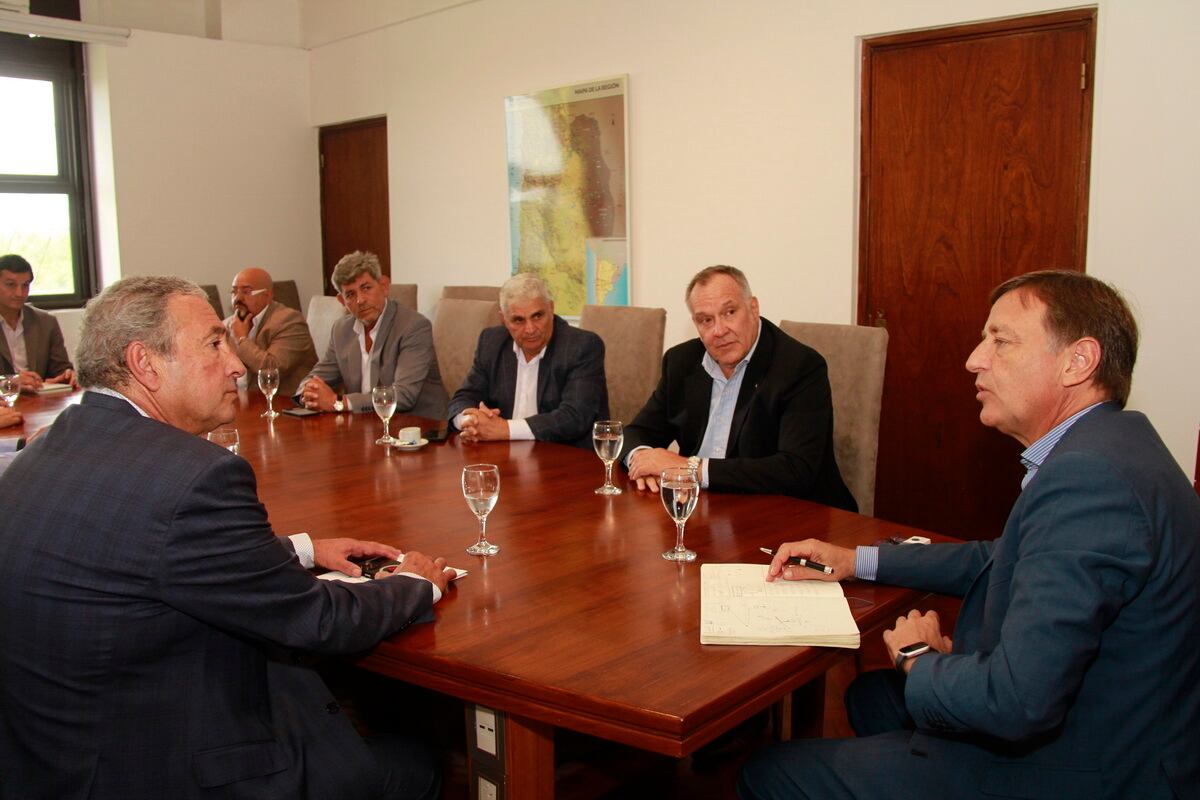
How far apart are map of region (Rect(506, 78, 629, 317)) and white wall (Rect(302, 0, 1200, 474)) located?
0.10 meters

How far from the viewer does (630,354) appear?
395cm

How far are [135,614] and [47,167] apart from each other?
6.43 m

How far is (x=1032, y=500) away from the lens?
1363 mm

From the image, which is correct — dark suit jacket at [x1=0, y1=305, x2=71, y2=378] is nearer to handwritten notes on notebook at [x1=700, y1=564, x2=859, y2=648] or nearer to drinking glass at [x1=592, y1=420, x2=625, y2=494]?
drinking glass at [x1=592, y1=420, x2=625, y2=494]

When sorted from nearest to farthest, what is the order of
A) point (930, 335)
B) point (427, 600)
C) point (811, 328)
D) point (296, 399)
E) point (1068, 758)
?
point (1068, 758) < point (427, 600) < point (811, 328) < point (296, 399) < point (930, 335)

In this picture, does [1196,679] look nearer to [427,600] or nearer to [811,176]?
[427,600]

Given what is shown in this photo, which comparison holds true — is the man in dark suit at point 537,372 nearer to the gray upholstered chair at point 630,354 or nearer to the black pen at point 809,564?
the gray upholstered chair at point 630,354

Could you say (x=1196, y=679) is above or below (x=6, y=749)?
above

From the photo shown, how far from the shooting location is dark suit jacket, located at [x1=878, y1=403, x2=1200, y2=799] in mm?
1260

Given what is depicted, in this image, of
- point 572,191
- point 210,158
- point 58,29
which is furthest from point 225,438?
point 210,158

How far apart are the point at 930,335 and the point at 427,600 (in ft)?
10.3

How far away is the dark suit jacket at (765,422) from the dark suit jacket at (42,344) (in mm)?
3432

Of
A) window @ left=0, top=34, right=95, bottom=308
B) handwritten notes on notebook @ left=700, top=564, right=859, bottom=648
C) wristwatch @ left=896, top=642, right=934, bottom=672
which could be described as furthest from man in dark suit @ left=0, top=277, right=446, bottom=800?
window @ left=0, top=34, right=95, bottom=308

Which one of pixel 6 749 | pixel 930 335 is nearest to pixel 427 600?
pixel 6 749
